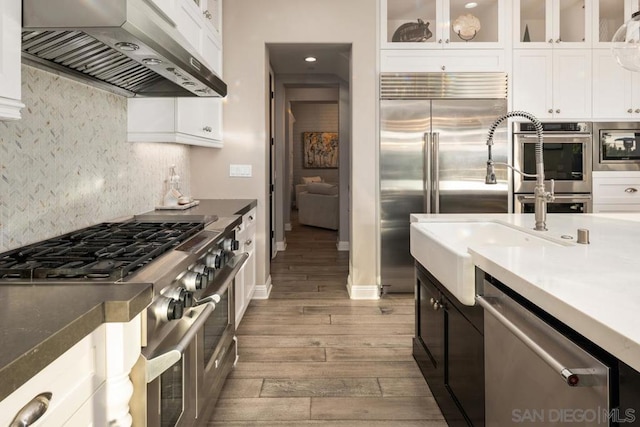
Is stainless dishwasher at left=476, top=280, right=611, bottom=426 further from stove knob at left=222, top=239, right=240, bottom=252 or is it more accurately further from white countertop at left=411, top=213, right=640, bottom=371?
stove knob at left=222, top=239, right=240, bottom=252

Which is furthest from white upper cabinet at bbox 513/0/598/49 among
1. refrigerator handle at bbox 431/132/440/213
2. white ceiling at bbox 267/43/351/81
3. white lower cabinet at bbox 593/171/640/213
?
white ceiling at bbox 267/43/351/81

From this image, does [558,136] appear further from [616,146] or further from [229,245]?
[229,245]

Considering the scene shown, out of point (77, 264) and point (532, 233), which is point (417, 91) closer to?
point (532, 233)

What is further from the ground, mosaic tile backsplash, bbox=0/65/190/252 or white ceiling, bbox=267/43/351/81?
white ceiling, bbox=267/43/351/81

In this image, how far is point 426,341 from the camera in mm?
2336

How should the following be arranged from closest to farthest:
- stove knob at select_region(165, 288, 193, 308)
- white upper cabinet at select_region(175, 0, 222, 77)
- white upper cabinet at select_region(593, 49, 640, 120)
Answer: stove knob at select_region(165, 288, 193, 308) → white upper cabinet at select_region(175, 0, 222, 77) → white upper cabinet at select_region(593, 49, 640, 120)

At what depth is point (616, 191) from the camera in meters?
4.02

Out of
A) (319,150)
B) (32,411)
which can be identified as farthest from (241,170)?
(319,150)

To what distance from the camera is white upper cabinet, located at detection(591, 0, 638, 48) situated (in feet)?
12.9

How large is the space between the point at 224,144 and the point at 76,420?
3.24m

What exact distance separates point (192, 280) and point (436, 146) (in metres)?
2.94

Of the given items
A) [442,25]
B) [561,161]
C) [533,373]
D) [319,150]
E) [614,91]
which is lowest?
[533,373]

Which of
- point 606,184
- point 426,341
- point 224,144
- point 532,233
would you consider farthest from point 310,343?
point 606,184

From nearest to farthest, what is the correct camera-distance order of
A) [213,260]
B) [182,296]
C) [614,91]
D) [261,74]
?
[182,296] < [213,260] < [261,74] < [614,91]
